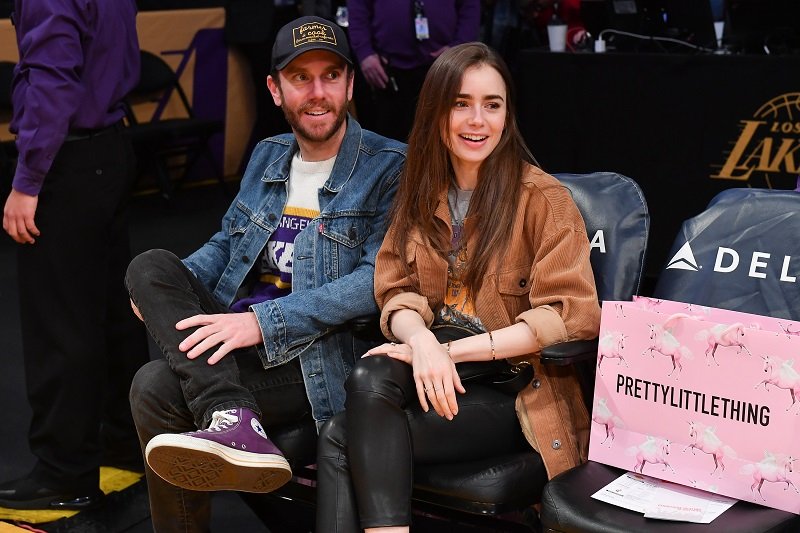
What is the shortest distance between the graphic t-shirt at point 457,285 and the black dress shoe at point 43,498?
1328 mm

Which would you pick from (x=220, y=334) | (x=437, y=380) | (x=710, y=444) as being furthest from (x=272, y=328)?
(x=710, y=444)

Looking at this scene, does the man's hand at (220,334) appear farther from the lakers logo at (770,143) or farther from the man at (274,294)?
the lakers logo at (770,143)

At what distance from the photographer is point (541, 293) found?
232 centimetres

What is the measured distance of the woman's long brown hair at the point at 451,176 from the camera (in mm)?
2395

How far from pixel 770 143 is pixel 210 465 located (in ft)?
10.9

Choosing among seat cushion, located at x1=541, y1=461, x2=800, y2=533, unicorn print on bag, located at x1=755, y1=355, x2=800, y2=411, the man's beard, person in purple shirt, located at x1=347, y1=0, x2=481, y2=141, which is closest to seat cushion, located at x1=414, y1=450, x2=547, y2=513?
seat cushion, located at x1=541, y1=461, x2=800, y2=533

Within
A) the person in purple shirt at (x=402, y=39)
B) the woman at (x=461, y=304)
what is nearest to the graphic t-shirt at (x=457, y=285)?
the woman at (x=461, y=304)

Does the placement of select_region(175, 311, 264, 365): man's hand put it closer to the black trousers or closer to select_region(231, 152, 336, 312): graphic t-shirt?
select_region(231, 152, 336, 312): graphic t-shirt

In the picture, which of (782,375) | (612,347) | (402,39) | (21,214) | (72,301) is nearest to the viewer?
(782,375)

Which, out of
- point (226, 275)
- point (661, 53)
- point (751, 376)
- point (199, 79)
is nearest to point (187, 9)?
point (199, 79)

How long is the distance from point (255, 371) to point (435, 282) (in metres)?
0.48

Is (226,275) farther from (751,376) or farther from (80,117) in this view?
(751,376)

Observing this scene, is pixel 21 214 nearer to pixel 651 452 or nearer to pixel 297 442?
pixel 297 442

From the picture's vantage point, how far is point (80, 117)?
3.04 m
